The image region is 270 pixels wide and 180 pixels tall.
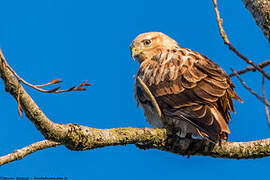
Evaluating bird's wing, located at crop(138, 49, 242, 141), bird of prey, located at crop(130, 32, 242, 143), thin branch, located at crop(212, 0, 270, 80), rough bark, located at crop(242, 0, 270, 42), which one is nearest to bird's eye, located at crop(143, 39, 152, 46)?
bird of prey, located at crop(130, 32, 242, 143)

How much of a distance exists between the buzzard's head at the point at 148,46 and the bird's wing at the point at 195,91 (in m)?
1.34

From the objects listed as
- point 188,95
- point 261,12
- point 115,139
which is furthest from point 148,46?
point 261,12

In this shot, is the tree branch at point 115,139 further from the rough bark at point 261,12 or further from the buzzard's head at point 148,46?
the buzzard's head at point 148,46

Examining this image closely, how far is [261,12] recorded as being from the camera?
3.49 metres

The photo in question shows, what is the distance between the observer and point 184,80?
5727mm

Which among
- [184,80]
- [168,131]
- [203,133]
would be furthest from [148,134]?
[184,80]

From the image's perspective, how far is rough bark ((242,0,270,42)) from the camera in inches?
134

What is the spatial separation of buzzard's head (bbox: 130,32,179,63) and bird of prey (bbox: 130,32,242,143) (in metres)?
0.97

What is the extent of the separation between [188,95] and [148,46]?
244 centimetres

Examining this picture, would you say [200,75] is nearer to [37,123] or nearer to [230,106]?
[230,106]

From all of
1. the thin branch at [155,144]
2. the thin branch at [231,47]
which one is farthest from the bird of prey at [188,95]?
the thin branch at [231,47]

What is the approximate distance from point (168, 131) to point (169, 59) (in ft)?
6.31

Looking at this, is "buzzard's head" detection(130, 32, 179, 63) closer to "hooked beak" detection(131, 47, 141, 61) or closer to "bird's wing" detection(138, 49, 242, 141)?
"hooked beak" detection(131, 47, 141, 61)

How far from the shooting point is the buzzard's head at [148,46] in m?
7.68
